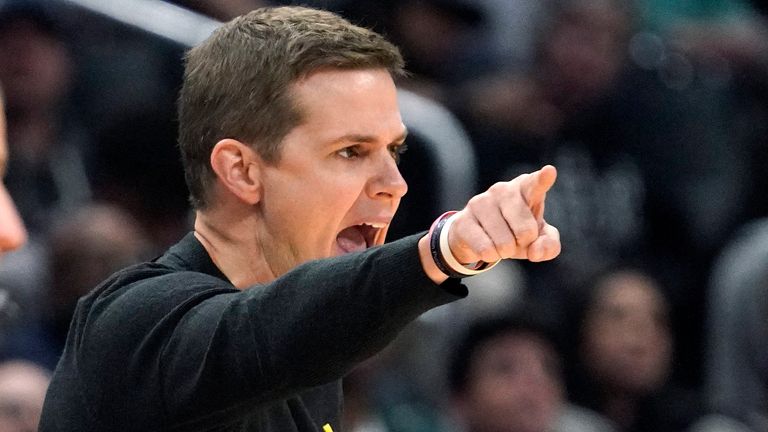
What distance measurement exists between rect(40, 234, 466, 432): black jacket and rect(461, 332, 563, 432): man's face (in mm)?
2645

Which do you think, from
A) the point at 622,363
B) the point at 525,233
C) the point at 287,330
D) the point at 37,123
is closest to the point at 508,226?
the point at 525,233

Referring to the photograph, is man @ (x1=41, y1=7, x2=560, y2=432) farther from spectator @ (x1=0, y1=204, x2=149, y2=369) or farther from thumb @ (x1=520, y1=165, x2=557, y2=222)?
spectator @ (x1=0, y1=204, x2=149, y2=369)

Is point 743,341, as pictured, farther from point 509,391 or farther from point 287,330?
point 287,330

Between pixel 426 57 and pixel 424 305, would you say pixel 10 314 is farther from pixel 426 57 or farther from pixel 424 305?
pixel 426 57

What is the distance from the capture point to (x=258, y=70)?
8.05 feet

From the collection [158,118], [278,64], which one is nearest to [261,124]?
[278,64]

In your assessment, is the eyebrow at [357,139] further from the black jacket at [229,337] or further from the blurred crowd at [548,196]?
the blurred crowd at [548,196]

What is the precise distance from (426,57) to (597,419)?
1.62 metres

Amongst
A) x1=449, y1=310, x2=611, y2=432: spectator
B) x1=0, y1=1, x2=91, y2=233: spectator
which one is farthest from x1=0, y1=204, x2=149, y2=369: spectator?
x1=449, y1=310, x2=611, y2=432: spectator

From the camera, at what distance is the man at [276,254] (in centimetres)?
196

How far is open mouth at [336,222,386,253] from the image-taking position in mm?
2590

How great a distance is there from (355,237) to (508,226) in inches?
29.1

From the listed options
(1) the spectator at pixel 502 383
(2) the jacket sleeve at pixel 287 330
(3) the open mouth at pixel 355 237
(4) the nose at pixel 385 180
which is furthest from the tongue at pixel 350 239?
(1) the spectator at pixel 502 383

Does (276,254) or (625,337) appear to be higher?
(276,254)
